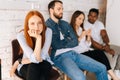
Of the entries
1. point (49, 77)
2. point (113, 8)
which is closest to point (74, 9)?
point (113, 8)

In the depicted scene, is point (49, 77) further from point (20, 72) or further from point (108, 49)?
point (108, 49)

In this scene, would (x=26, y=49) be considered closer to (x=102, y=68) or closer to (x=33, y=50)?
(x=33, y=50)

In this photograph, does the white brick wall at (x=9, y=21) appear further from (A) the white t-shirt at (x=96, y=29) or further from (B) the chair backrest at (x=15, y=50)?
(A) the white t-shirt at (x=96, y=29)

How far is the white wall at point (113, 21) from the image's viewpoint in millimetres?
2998

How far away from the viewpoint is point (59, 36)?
7.63 feet

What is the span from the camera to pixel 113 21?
304 cm

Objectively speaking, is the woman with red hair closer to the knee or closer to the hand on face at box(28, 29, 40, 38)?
the hand on face at box(28, 29, 40, 38)

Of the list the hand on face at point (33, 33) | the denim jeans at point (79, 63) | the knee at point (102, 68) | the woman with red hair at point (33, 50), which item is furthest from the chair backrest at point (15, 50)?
the knee at point (102, 68)

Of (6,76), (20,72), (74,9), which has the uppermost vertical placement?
(74,9)

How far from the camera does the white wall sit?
2998 millimetres

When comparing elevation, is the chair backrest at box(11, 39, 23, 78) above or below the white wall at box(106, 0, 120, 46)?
below

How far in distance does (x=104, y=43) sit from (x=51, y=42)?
103cm

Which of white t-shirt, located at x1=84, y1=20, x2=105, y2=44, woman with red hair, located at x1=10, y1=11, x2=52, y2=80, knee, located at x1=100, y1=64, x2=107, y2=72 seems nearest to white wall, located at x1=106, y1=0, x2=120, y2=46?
white t-shirt, located at x1=84, y1=20, x2=105, y2=44

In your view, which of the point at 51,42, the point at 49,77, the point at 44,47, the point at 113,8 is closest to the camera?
the point at 49,77
